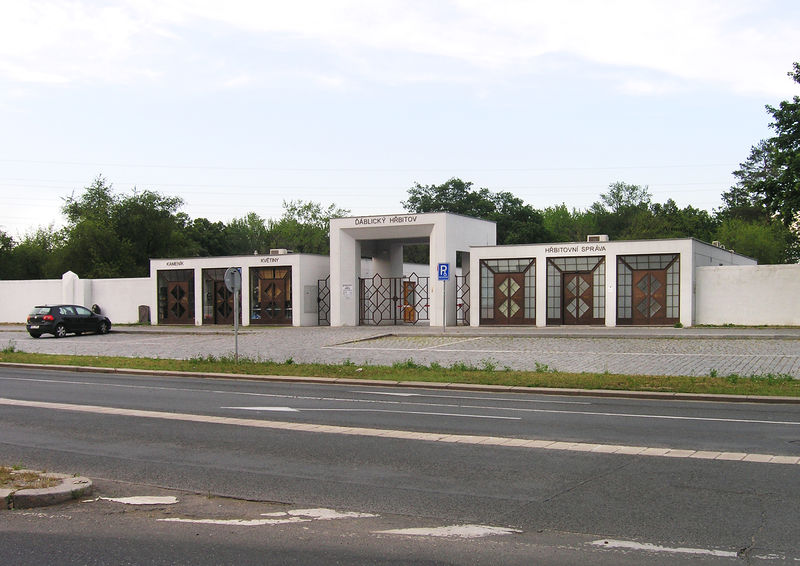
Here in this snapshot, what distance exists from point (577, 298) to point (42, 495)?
3215 centimetres

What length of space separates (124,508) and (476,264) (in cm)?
3294

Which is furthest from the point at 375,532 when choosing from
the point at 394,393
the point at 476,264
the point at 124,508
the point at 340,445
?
the point at 476,264

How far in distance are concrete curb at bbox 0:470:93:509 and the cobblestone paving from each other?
13365 millimetres

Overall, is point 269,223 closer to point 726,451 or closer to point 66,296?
point 66,296

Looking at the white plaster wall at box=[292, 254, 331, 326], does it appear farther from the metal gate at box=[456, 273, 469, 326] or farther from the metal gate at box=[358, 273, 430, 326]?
the metal gate at box=[456, 273, 469, 326]

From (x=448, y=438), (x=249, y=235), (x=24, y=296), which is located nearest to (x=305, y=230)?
(x=249, y=235)

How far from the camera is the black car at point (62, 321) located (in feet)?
124

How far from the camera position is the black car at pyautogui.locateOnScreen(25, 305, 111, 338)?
1491 inches

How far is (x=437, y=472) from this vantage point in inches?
331

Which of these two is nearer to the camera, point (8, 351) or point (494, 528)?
point (494, 528)

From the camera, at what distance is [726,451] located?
9.41 m

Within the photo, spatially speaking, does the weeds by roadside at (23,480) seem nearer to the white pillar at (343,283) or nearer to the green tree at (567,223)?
the white pillar at (343,283)

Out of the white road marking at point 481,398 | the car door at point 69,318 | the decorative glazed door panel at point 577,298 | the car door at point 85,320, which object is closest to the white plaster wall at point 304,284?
the car door at point 85,320

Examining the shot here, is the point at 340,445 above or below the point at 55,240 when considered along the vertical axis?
below
